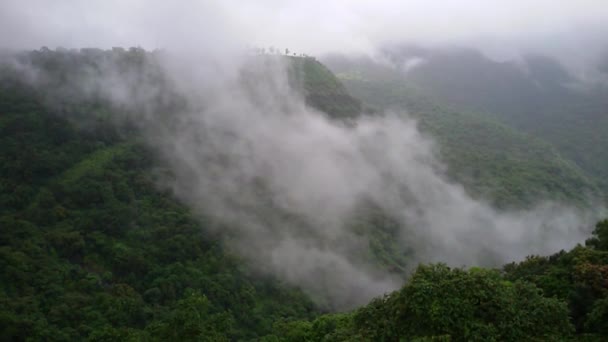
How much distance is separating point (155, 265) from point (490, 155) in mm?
82773

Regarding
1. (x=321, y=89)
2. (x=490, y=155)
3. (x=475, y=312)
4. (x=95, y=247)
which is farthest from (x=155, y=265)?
(x=490, y=155)

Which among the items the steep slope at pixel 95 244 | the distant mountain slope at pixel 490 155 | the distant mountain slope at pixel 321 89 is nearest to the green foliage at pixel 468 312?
the steep slope at pixel 95 244

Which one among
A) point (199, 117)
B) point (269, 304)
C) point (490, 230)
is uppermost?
point (490, 230)

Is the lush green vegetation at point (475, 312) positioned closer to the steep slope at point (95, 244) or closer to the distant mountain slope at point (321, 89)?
the steep slope at point (95, 244)

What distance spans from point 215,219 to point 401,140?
6278 cm

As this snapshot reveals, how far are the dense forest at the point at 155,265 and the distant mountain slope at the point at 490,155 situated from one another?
601mm

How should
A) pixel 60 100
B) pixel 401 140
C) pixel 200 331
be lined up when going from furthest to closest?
pixel 401 140 < pixel 60 100 < pixel 200 331

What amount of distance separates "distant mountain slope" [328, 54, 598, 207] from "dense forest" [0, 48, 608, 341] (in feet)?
1.97

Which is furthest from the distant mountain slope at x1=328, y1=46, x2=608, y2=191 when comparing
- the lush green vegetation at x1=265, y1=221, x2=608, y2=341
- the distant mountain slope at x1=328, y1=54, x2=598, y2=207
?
the lush green vegetation at x1=265, y1=221, x2=608, y2=341

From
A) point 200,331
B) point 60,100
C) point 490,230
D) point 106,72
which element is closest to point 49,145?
point 60,100

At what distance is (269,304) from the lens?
51969 millimetres

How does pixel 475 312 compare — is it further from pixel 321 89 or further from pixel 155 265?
pixel 321 89

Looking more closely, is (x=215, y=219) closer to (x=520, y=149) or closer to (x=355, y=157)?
(x=355, y=157)

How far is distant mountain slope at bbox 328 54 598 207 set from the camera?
96750 mm
